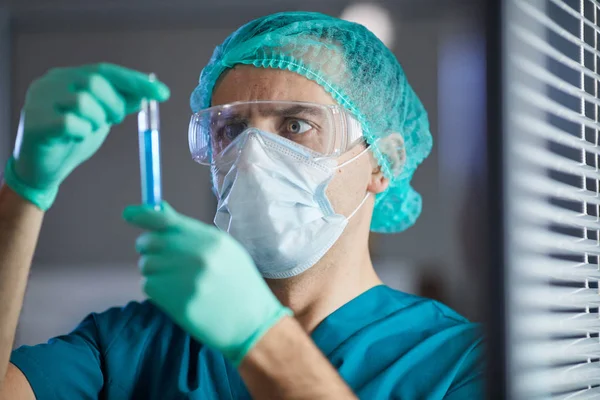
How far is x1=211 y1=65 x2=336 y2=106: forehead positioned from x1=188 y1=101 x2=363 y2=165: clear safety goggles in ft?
0.11

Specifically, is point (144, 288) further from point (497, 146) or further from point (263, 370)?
point (497, 146)

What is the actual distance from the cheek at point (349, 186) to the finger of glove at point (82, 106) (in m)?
0.58

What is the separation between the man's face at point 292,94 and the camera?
1.35 meters

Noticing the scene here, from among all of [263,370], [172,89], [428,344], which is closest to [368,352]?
[428,344]

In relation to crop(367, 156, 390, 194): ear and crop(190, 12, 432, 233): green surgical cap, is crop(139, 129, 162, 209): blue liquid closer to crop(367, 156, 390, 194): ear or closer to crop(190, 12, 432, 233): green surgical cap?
crop(190, 12, 432, 233): green surgical cap

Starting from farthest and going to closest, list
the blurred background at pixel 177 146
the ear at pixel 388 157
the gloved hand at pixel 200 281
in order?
the blurred background at pixel 177 146
the ear at pixel 388 157
the gloved hand at pixel 200 281

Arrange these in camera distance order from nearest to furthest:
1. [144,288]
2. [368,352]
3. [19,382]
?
1. [144,288]
2. [19,382]
3. [368,352]

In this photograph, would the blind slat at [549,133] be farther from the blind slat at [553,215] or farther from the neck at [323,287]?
the neck at [323,287]

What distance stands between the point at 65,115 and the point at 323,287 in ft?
2.45

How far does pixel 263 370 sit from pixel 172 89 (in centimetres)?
211

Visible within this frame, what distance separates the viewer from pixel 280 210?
1.25 meters

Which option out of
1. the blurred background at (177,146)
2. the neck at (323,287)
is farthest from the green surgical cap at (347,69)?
the blurred background at (177,146)

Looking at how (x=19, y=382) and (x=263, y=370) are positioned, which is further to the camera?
(x=19, y=382)

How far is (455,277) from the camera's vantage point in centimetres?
290
